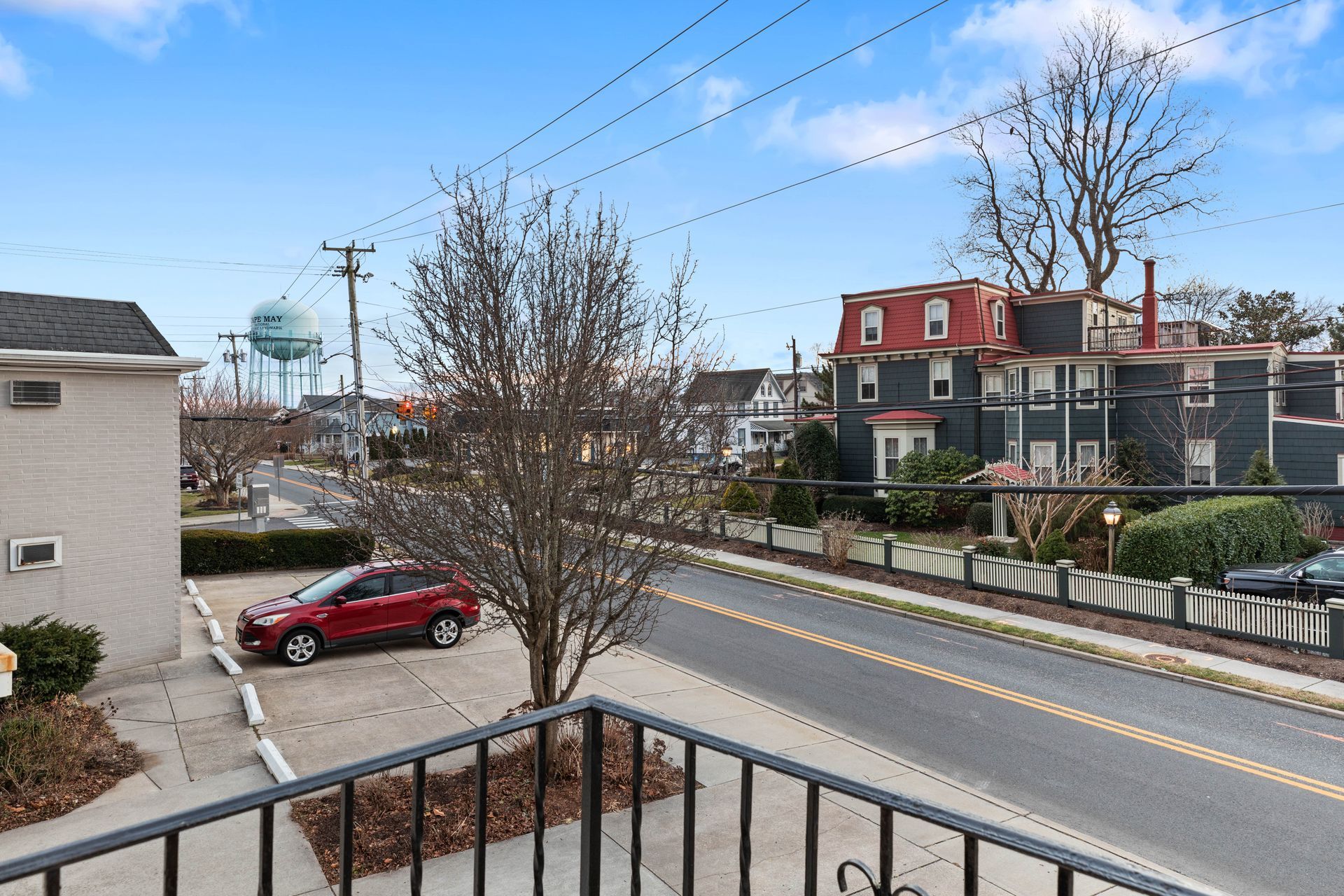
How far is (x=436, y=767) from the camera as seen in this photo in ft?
32.5

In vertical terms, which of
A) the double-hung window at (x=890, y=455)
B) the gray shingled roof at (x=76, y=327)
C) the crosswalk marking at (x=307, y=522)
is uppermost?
the gray shingled roof at (x=76, y=327)

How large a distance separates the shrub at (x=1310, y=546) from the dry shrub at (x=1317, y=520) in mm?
969

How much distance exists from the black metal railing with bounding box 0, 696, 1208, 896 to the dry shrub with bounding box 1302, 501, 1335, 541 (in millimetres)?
30274

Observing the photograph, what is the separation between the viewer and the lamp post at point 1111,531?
2002 cm

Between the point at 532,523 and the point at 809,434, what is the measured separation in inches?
1158

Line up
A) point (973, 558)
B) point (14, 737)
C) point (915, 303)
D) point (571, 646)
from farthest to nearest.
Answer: point (915, 303) < point (973, 558) < point (571, 646) < point (14, 737)

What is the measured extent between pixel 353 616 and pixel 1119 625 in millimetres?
15735

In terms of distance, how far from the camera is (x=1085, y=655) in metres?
15.9

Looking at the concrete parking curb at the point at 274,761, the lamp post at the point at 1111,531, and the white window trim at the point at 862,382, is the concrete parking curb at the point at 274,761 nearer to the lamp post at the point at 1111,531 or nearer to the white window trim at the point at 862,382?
the lamp post at the point at 1111,531

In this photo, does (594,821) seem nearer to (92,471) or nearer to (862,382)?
(92,471)

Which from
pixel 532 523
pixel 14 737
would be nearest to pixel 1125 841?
pixel 532 523

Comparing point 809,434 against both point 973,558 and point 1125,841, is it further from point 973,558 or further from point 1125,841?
point 1125,841

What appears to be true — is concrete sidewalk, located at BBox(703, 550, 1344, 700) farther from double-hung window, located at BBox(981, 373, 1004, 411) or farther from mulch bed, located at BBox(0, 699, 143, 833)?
double-hung window, located at BBox(981, 373, 1004, 411)

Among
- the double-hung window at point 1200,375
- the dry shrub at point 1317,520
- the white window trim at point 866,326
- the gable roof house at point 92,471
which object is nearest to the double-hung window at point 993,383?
the white window trim at point 866,326
